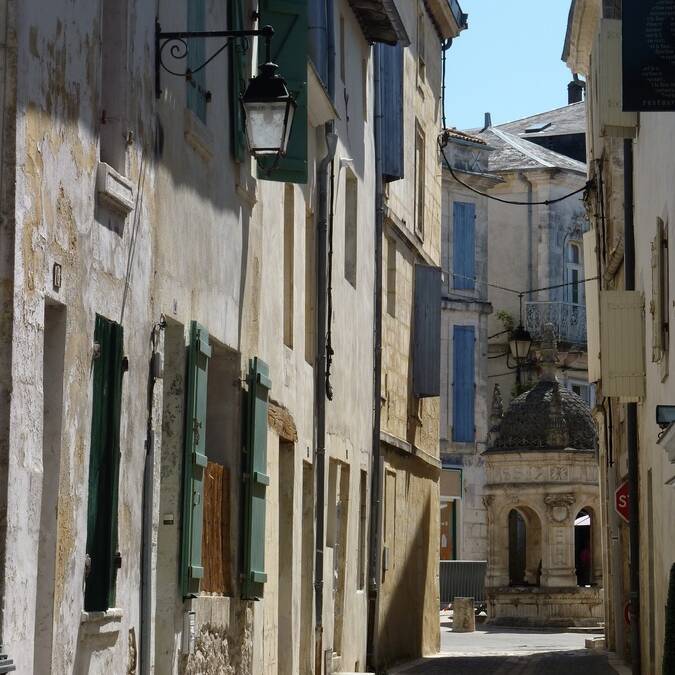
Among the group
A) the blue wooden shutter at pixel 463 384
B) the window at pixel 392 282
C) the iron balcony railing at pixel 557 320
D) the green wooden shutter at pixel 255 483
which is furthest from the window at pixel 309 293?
the iron balcony railing at pixel 557 320

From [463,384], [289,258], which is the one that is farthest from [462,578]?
[289,258]

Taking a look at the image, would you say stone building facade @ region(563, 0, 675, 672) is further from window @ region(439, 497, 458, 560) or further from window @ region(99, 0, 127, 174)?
window @ region(439, 497, 458, 560)

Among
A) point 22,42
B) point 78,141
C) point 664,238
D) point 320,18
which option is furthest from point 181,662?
point 320,18

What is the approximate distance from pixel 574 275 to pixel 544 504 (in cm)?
1665

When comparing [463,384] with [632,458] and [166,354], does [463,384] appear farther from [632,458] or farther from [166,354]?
[166,354]

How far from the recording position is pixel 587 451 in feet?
109

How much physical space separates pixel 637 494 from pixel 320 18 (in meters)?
6.34

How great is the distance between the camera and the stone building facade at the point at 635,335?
16000mm

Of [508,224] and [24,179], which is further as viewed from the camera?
[508,224]

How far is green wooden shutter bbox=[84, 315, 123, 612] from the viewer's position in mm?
9078

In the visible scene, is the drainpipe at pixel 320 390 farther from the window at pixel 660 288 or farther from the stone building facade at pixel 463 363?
the stone building facade at pixel 463 363

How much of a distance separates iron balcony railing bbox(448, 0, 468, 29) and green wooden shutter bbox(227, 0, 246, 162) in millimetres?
14501

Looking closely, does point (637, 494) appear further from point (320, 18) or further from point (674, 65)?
point (674, 65)

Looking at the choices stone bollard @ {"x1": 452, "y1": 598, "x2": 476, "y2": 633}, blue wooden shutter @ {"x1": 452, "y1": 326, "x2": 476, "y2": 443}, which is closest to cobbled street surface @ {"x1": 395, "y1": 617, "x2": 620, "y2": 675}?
stone bollard @ {"x1": 452, "y1": 598, "x2": 476, "y2": 633}
